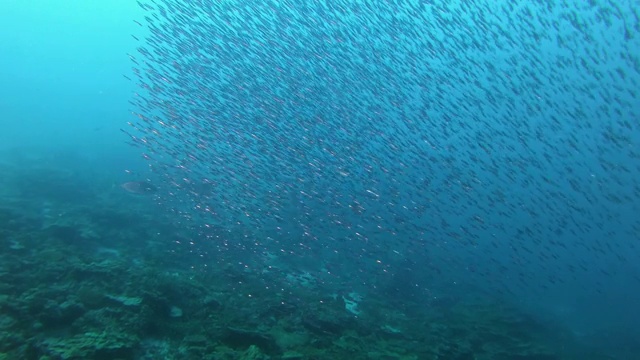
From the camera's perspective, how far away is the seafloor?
20.4ft

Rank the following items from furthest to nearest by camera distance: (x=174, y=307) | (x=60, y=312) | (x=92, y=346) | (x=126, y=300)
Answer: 1. (x=174, y=307)
2. (x=126, y=300)
3. (x=60, y=312)
4. (x=92, y=346)

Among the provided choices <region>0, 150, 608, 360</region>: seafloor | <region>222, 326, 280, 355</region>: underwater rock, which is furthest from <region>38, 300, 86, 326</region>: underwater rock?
<region>222, 326, 280, 355</region>: underwater rock

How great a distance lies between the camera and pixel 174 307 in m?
7.83

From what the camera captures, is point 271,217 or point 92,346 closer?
point 92,346

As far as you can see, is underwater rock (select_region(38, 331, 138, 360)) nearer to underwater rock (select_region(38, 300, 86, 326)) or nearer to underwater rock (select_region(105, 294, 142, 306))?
underwater rock (select_region(38, 300, 86, 326))

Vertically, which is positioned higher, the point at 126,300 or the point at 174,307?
the point at 174,307

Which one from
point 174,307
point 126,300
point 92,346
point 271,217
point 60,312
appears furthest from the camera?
point 271,217

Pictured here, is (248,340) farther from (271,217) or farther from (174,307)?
(271,217)

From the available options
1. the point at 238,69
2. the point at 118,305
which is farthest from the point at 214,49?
the point at 118,305

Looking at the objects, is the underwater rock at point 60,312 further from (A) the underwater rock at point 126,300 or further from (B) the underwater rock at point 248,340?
(B) the underwater rock at point 248,340

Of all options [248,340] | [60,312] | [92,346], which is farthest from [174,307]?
[92,346]

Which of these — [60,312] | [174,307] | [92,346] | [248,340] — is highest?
[248,340]

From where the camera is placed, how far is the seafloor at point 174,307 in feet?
20.4

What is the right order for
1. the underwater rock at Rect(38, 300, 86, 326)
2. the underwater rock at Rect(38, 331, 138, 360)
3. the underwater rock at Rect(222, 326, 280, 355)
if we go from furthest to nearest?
the underwater rock at Rect(222, 326, 280, 355), the underwater rock at Rect(38, 300, 86, 326), the underwater rock at Rect(38, 331, 138, 360)
